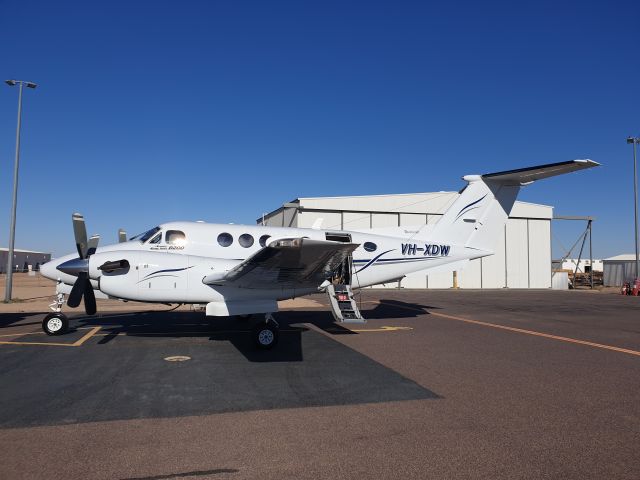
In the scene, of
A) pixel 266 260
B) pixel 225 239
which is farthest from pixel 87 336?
pixel 266 260

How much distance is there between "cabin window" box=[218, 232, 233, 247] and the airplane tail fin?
22.2 ft

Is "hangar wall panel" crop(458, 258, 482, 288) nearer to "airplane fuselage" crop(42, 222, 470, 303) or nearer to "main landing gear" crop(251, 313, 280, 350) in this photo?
"airplane fuselage" crop(42, 222, 470, 303)

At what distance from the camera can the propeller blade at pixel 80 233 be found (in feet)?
34.9

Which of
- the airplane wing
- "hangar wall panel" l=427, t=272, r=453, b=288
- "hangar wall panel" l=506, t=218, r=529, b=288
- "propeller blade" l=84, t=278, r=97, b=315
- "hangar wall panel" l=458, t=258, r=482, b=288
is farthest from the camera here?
"hangar wall panel" l=506, t=218, r=529, b=288

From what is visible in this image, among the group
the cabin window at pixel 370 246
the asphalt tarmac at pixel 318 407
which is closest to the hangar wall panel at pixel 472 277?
the cabin window at pixel 370 246

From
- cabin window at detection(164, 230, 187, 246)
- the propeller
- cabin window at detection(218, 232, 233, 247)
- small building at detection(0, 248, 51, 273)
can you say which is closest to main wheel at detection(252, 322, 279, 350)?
cabin window at detection(218, 232, 233, 247)

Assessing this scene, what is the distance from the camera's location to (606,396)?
6.23 metres

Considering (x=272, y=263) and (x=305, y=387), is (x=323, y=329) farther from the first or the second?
(x=305, y=387)

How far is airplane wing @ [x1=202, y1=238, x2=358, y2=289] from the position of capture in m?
7.89

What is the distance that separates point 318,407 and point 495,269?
125 ft

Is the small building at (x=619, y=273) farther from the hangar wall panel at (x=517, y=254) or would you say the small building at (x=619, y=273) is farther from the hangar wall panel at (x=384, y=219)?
the hangar wall panel at (x=384, y=219)

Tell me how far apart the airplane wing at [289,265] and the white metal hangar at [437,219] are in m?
24.2

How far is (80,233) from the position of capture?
1069 centimetres

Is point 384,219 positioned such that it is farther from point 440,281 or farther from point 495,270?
point 495,270
